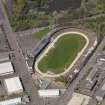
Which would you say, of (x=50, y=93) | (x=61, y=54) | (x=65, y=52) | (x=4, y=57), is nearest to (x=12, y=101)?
(x=50, y=93)

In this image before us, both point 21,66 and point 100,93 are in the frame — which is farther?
point 21,66

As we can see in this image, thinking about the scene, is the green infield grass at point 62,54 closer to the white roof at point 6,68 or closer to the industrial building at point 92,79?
the industrial building at point 92,79

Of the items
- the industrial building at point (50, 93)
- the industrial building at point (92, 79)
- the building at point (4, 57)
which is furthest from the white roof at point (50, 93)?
the building at point (4, 57)

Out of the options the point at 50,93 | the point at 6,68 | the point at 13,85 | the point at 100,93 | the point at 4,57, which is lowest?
the point at 100,93

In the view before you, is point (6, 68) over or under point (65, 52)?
under

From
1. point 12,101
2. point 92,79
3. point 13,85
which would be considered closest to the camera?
point 12,101

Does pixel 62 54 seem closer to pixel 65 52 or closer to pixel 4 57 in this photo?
pixel 65 52
